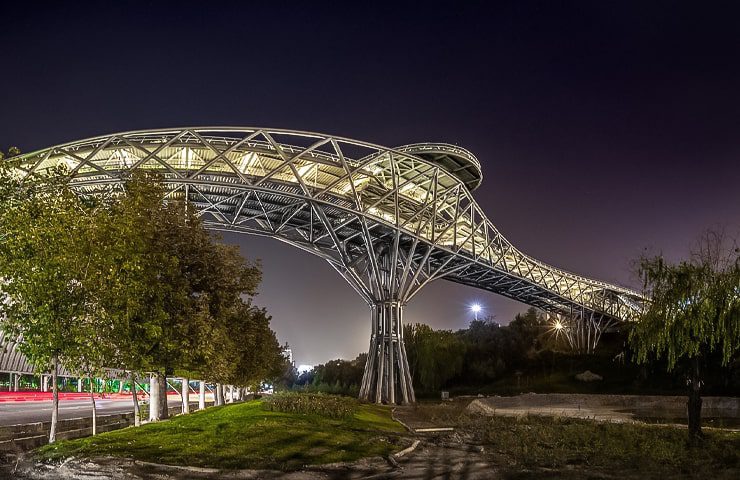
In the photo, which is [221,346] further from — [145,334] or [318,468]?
[318,468]

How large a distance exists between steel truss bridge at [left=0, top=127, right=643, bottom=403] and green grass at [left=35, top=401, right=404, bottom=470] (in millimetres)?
15977

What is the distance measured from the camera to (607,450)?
20.5 metres

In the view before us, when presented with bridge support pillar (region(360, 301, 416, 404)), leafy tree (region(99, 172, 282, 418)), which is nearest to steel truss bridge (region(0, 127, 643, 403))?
bridge support pillar (region(360, 301, 416, 404))

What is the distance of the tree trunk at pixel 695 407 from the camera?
21.8m

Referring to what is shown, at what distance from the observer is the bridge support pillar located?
51.5 m

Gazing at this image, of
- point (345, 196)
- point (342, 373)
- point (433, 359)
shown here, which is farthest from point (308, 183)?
point (342, 373)

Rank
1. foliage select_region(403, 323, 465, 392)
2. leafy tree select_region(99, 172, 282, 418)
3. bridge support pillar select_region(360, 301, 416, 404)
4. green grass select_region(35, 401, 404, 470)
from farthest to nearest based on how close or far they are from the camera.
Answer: foliage select_region(403, 323, 465, 392) → bridge support pillar select_region(360, 301, 416, 404) → leafy tree select_region(99, 172, 282, 418) → green grass select_region(35, 401, 404, 470)

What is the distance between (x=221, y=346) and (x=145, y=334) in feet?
17.7

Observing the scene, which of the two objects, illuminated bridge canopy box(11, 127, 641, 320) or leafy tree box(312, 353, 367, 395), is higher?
illuminated bridge canopy box(11, 127, 641, 320)

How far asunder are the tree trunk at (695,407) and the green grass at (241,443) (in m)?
11.1

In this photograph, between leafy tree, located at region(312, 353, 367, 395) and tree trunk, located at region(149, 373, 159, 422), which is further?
leafy tree, located at region(312, 353, 367, 395)

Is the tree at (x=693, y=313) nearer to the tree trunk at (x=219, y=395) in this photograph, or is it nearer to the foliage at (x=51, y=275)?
the foliage at (x=51, y=275)

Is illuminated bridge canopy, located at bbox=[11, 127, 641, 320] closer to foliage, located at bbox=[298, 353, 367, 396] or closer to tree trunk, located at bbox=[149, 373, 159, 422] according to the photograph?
tree trunk, located at bbox=[149, 373, 159, 422]

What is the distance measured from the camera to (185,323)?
980 inches
